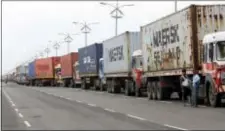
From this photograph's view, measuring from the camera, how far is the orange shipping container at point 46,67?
79500mm

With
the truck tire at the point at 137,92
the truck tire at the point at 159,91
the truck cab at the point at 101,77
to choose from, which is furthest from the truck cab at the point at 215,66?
the truck cab at the point at 101,77

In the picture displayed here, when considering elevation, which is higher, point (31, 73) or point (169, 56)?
point (31, 73)

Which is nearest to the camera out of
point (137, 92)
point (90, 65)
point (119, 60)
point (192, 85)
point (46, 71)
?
point (192, 85)

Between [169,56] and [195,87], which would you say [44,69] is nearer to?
[169,56]

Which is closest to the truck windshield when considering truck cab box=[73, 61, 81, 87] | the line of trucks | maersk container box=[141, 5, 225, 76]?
the line of trucks

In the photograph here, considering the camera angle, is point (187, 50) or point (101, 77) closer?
point (187, 50)

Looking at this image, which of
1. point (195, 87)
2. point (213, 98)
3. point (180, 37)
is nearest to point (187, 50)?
point (180, 37)

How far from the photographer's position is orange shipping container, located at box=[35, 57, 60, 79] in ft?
261

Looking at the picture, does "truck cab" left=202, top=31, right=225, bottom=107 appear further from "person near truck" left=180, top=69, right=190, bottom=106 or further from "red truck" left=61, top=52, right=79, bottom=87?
"red truck" left=61, top=52, right=79, bottom=87

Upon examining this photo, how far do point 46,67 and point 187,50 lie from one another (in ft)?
183

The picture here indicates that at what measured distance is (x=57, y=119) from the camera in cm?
1925

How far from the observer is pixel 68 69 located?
2724 inches

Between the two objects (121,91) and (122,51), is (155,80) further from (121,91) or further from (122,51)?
(121,91)

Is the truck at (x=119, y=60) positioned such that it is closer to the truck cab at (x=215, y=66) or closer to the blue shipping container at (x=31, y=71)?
the truck cab at (x=215, y=66)
